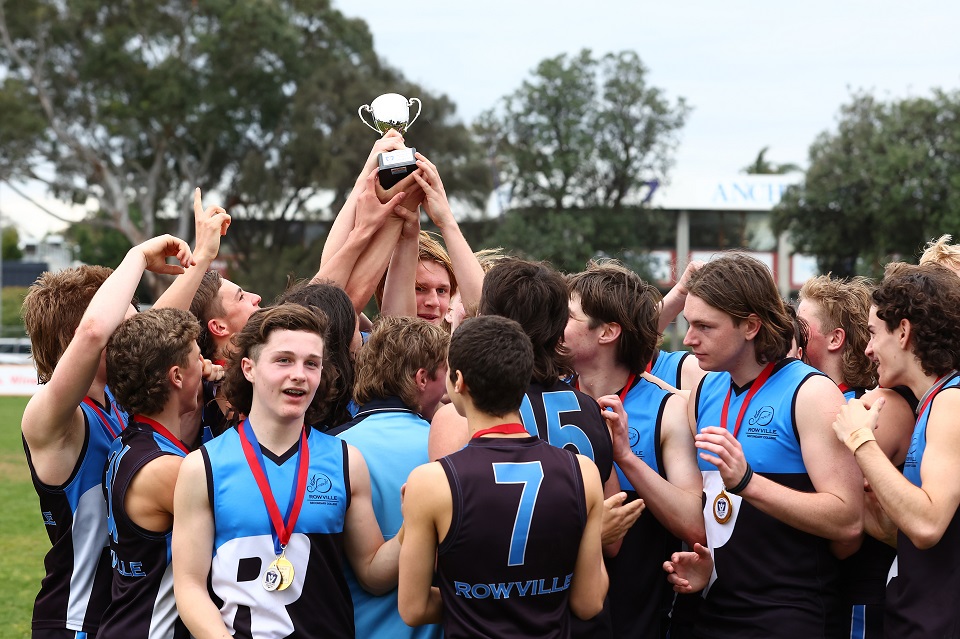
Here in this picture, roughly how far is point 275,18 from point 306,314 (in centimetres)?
4102

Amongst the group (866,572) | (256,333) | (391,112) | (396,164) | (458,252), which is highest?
(391,112)

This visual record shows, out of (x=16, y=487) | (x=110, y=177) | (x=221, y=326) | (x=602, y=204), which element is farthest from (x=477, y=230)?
(x=221, y=326)

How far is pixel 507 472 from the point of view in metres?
3.20

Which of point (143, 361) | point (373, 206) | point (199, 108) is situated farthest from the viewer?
point (199, 108)

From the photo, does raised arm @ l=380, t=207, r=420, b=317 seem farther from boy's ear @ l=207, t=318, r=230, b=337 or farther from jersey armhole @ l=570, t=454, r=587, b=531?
jersey armhole @ l=570, t=454, r=587, b=531

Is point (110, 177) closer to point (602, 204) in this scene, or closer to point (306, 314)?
point (602, 204)

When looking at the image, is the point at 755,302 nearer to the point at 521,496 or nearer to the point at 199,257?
the point at 521,496

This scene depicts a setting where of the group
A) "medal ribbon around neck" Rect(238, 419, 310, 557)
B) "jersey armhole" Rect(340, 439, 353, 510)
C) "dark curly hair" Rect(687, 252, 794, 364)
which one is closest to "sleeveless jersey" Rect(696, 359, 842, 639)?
"dark curly hair" Rect(687, 252, 794, 364)

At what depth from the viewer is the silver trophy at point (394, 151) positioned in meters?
5.04

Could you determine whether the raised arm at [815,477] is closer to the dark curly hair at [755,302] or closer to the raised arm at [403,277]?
the dark curly hair at [755,302]

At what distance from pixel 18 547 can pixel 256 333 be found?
30.9 feet

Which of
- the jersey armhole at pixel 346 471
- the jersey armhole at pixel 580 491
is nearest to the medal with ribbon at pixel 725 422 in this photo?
the jersey armhole at pixel 580 491

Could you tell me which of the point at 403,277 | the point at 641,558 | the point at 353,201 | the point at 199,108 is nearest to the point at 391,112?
the point at 353,201

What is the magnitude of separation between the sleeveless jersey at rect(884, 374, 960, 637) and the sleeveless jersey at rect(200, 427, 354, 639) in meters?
2.08
